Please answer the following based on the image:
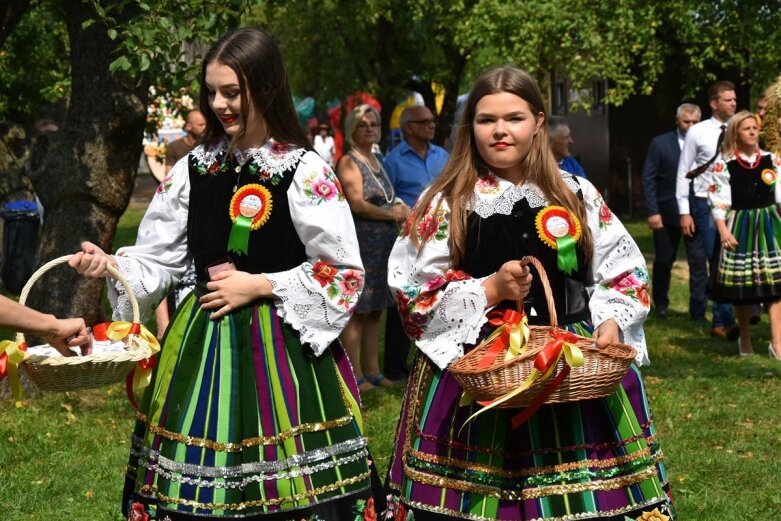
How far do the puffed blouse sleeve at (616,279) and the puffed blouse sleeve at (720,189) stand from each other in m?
5.03

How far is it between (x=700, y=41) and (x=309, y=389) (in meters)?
16.3

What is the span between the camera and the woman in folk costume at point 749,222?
8.63m

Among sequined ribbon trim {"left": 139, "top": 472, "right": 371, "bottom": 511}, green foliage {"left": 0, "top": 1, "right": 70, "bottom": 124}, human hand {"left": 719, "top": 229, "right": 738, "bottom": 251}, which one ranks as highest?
green foliage {"left": 0, "top": 1, "right": 70, "bottom": 124}

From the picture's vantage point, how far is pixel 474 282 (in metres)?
3.75

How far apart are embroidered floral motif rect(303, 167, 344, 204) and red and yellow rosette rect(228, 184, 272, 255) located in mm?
135

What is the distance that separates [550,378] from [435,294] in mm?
654

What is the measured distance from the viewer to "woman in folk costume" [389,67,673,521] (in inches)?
141

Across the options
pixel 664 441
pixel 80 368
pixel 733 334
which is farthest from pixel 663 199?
pixel 80 368

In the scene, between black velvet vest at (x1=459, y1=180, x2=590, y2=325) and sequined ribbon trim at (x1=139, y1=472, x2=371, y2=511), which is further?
black velvet vest at (x1=459, y1=180, x2=590, y2=325)

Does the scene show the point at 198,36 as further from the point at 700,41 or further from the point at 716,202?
the point at 700,41

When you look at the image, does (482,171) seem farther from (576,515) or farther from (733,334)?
(733,334)

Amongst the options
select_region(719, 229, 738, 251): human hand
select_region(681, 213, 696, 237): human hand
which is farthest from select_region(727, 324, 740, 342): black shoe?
select_region(719, 229, 738, 251): human hand

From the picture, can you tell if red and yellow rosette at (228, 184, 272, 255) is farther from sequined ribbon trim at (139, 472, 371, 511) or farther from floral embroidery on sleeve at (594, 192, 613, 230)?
floral embroidery on sleeve at (594, 192, 613, 230)

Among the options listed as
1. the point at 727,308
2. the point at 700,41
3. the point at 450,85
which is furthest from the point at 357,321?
the point at 450,85
